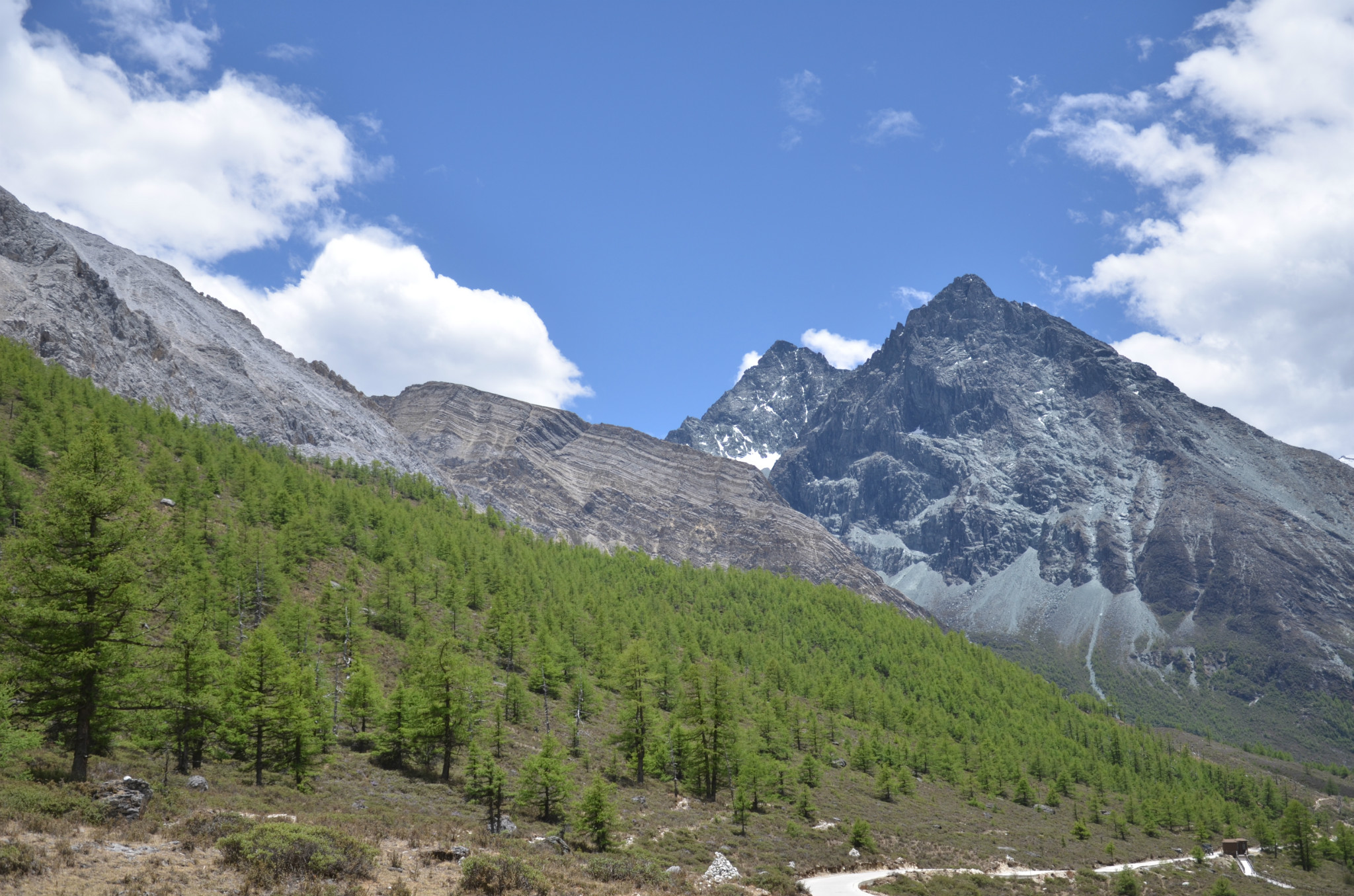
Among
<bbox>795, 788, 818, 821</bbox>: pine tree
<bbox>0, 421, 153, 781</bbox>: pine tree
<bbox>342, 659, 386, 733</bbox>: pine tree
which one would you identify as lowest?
<bbox>795, 788, 818, 821</bbox>: pine tree

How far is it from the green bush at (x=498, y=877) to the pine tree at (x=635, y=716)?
33.6 m

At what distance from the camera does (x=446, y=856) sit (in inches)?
934

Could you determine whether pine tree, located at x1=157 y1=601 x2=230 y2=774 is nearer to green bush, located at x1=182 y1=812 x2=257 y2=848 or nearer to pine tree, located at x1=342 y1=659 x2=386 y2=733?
green bush, located at x1=182 y1=812 x2=257 y2=848

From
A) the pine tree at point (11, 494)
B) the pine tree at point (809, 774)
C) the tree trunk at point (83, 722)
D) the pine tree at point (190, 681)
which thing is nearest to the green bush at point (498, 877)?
the tree trunk at point (83, 722)

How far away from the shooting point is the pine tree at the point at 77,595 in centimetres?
2166

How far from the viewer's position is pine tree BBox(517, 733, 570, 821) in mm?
38750

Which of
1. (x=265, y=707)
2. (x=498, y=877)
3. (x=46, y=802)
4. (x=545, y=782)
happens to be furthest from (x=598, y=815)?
(x=46, y=802)

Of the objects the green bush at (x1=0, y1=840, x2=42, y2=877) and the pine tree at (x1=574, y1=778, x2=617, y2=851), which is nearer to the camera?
the green bush at (x1=0, y1=840, x2=42, y2=877)

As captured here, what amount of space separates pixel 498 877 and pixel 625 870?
7964 millimetres

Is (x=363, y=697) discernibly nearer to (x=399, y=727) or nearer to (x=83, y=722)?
(x=399, y=727)

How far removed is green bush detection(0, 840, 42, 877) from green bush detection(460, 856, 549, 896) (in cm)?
994

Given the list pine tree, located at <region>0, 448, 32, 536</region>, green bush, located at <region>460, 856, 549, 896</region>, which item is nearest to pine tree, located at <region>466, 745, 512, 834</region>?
green bush, located at <region>460, 856, 549, 896</region>

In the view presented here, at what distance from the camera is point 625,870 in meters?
27.5

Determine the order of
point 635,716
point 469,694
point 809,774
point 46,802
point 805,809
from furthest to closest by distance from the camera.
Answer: point 809,774 → point 635,716 → point 805,809 → point 469,694 → point 46,802
